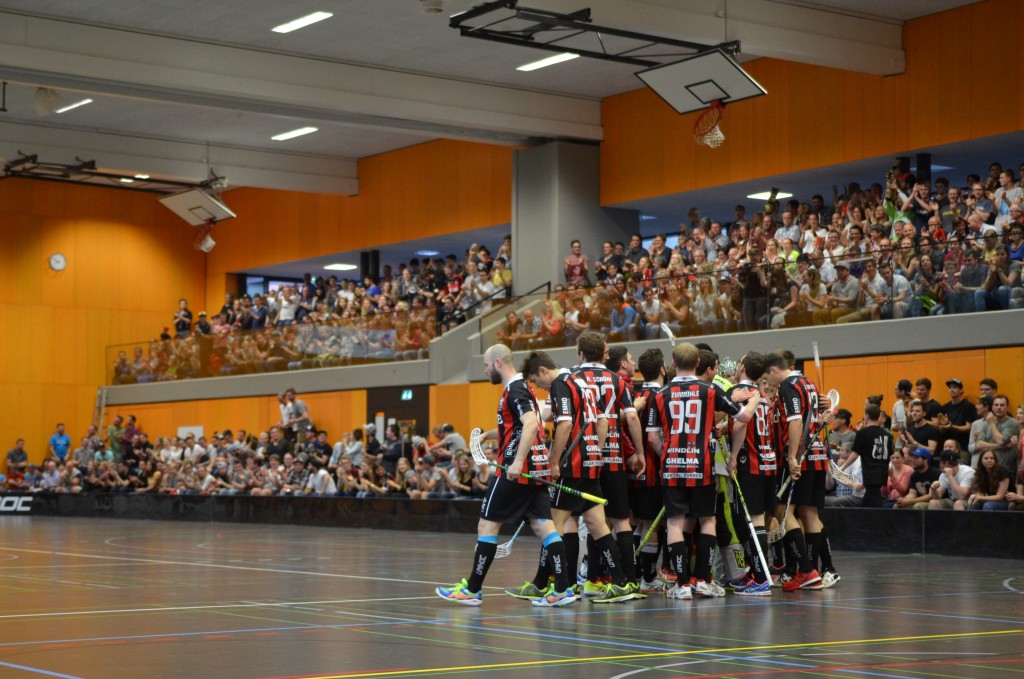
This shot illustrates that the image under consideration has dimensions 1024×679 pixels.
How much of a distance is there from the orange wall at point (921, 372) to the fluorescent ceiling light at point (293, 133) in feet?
48.5

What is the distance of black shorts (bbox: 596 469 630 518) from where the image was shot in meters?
10.6

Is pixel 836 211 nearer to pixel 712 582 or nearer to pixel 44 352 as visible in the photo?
pixel 712 582

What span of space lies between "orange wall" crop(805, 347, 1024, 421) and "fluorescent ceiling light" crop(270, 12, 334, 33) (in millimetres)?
9692

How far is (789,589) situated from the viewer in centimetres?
1152

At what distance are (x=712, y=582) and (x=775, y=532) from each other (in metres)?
1.14

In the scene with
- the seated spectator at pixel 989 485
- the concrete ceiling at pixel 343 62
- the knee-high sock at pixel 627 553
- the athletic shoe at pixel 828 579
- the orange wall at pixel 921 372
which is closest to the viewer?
the knee-high sock at pixel 627 553

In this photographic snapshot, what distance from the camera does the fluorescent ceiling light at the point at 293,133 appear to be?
31712mm

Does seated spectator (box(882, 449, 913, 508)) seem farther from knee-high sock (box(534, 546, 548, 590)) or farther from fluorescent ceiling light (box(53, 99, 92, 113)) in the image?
fluorescent ceiling light (box(53, 99, 92, 113))

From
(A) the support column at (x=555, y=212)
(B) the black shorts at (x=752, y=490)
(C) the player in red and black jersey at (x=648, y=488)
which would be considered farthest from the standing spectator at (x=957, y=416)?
(A) the support column at (x=555, y=212)

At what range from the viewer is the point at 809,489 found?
465 inches

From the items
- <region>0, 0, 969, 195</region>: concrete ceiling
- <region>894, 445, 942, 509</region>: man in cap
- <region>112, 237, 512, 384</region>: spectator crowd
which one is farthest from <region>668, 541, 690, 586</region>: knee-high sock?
<region>112, 237, 512, 384</region>: spectator crowd

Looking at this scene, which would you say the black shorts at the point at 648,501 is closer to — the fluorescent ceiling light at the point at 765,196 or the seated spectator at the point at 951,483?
the seated spectator at the point at 951,483

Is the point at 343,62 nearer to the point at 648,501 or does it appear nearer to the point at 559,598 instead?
the point at 648,501

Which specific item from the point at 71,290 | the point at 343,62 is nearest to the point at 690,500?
the point at 343,62
